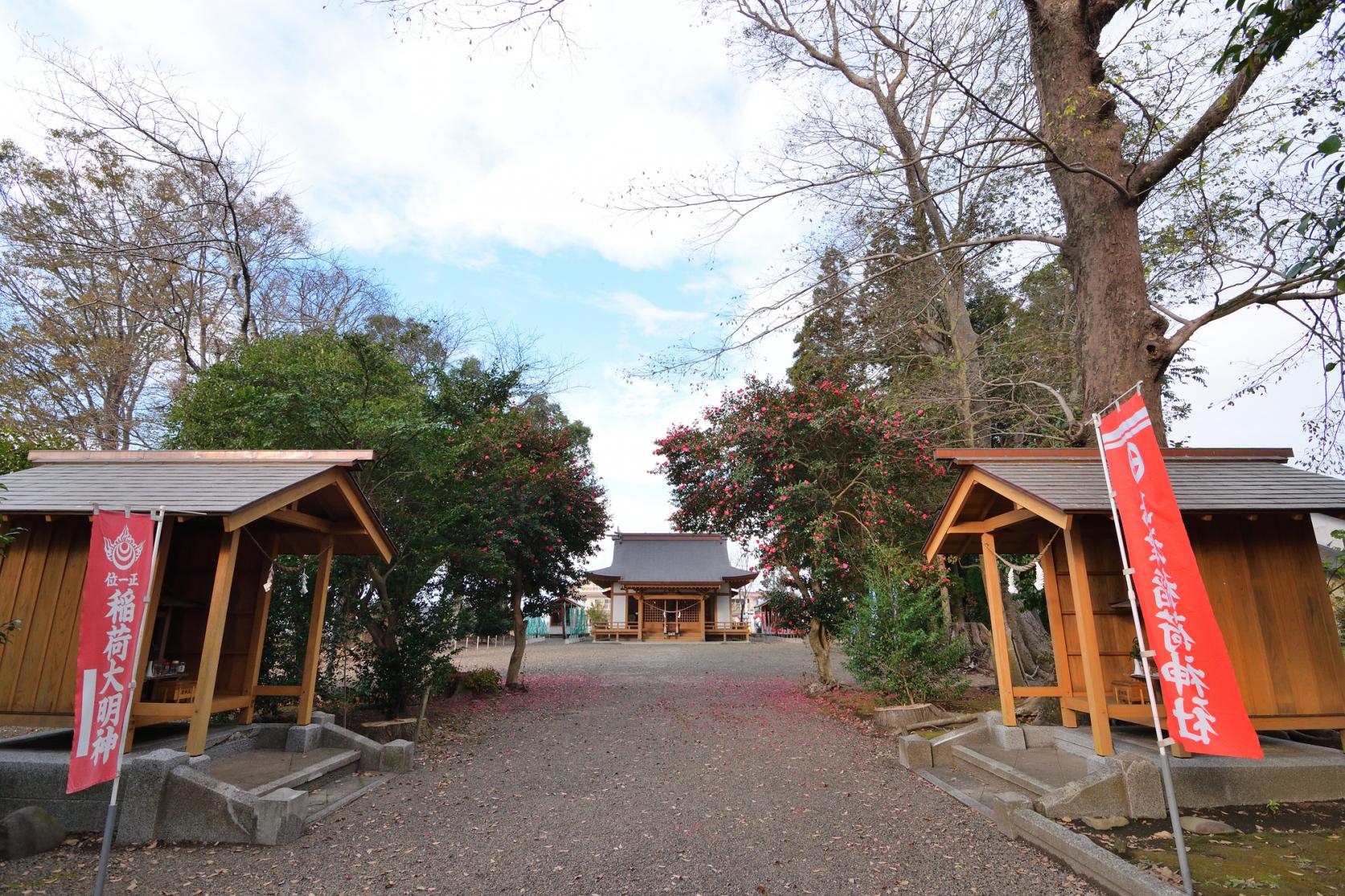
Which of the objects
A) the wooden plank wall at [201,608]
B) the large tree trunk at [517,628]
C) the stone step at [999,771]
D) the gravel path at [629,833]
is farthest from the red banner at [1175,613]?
the large tree trunk at [517,628]

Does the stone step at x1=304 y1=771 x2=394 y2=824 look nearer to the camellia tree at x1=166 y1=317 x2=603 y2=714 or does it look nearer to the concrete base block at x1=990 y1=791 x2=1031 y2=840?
the camellia tree at x1=166 y1=317 x2=603 y2=714

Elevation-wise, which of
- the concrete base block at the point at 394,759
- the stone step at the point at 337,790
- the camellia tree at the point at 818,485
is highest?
the camellia tree at the point at 818,485

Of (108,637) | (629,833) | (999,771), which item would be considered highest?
(108,637)

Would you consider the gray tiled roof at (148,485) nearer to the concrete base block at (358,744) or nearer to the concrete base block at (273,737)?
the concrete base block at (273,737)

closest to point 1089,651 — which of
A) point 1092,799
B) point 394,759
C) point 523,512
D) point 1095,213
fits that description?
point 1092,799

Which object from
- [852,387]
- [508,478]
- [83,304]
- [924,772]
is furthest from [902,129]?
[83,304]

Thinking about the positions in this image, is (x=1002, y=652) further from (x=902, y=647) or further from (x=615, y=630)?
(x=615, y=630)

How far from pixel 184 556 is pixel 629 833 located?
5.31m

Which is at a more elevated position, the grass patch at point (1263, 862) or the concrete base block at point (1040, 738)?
the concrete base block at point (1040, 738)

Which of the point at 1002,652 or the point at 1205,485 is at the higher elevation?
the point at 1205,485

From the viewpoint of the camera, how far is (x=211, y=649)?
17.9 ft

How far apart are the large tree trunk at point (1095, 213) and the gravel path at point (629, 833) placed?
15.6 feet

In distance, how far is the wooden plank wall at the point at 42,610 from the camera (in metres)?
5.33

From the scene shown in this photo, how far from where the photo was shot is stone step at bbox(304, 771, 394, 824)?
540 centimetres
